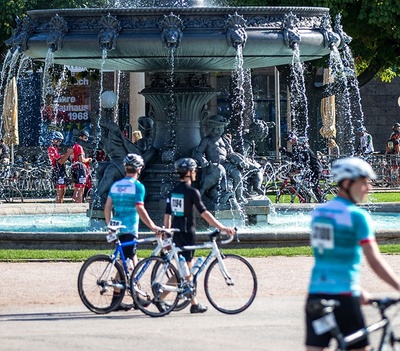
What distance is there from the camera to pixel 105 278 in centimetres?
1213

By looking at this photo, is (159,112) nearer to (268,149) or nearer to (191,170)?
(191,170)

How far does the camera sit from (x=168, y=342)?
1045 centimetres

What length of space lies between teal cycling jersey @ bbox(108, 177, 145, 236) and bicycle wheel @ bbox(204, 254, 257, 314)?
2.80ft

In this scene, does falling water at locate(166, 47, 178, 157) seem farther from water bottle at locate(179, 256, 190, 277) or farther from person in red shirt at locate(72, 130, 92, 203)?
water bottle at locate(179, 256, 190, 277)

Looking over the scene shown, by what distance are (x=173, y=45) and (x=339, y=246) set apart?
996cm

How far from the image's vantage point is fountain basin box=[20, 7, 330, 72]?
1728cm

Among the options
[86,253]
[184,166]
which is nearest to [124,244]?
[184,166]

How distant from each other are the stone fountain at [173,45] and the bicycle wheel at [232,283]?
5406 millimetres

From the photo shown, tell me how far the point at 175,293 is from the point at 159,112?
769 cm

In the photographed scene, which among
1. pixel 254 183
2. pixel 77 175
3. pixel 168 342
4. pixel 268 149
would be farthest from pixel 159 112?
pixel 268 149

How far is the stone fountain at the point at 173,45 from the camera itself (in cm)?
1728

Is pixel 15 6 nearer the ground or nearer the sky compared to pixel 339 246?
nearer the sky

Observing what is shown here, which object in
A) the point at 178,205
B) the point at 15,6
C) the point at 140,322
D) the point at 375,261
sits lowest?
the point at 140,322

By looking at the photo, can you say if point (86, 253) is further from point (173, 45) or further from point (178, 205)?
point (178, 205)
